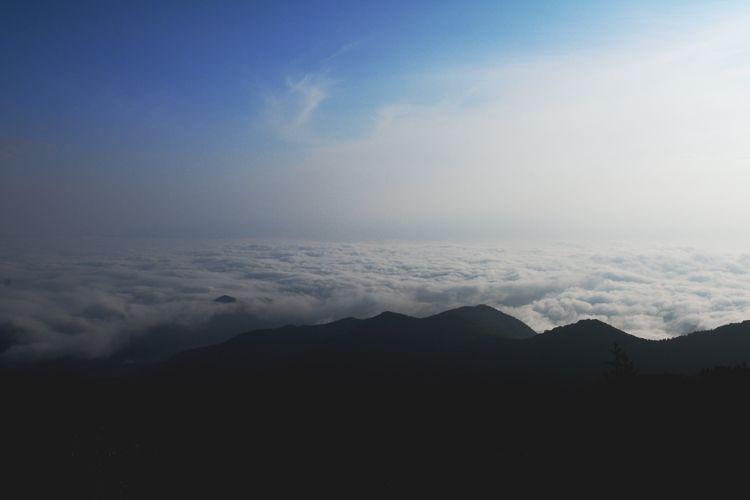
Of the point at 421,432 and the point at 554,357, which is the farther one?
the point at 554,357

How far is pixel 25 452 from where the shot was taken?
180 ft

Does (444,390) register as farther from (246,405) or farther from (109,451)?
(109,451)

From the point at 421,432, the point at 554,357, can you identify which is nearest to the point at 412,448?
the point at 421,432

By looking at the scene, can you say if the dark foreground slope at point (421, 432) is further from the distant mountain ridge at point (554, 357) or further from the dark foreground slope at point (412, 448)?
the distant mountain ridge at point (554, 357)

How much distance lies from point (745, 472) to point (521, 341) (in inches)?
4689

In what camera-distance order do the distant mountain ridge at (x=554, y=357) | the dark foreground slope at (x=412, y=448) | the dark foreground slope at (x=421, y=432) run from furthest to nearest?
the distant mountain ridge at (x=554, y=357), the dark foreground slope at (x=421, y=432), the dark foreground slope at (x=412, y=448)

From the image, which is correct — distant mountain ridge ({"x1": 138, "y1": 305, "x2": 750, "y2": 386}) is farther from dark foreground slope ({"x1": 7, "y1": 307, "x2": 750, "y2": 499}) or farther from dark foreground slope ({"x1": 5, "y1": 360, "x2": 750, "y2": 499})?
dark foreground slope ({"x1": 5, "y1": 360, "x2": 750, "y2": 499})

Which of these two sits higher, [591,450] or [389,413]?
[591,450]

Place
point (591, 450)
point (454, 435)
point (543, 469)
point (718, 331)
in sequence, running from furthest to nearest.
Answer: point (718, 331) < point (454, 435) < point (591, 450) < point (543, 469)

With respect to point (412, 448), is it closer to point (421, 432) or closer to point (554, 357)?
point (421, 432)

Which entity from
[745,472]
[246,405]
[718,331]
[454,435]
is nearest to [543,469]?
[745,472]

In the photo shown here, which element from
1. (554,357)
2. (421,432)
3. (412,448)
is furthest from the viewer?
(554,357)

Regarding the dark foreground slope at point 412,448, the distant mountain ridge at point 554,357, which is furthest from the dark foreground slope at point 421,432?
the distant mountain ridge at point 554,357

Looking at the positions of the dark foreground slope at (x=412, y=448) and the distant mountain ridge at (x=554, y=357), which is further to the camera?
the distant mountain ridge at (x=554, y=357)
